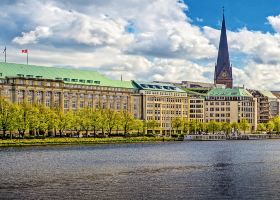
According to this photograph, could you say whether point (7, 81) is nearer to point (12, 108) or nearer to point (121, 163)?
point (12, 108)

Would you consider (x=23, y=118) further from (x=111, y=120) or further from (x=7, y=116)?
(x=111, y=120)

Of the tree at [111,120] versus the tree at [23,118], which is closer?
the tree at [23,118]

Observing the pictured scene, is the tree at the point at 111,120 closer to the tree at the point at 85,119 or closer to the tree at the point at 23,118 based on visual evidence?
the tree at the point at 85,119

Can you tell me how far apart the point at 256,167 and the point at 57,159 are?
1239 inches

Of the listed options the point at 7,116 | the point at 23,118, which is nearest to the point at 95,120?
the point at 23,118

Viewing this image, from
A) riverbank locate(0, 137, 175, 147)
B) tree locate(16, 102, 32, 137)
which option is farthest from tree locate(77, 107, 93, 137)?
tree locate(16, 102, 32, 137)

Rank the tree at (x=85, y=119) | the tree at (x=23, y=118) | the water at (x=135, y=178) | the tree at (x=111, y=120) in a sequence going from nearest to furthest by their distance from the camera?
1. the water at (x=135, y=178)
2. the tree at (x=23, y=118)
3. the tree at (x=85, y=119)
4. the tree at (x=111, y=120)

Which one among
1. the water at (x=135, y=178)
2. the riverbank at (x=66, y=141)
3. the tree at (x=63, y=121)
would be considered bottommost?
the water at (x=135, y=178)

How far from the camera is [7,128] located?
495 ft

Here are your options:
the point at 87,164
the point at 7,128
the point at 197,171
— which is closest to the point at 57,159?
the point at 87,164

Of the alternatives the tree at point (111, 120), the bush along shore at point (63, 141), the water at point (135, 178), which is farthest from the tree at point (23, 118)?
the water at point (135, 178)

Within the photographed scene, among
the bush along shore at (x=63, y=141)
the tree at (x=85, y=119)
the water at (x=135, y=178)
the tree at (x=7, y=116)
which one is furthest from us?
the tree at (x=85, y=119)

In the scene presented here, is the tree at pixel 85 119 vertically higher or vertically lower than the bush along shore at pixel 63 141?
higher

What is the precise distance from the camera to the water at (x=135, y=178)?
200 feet
